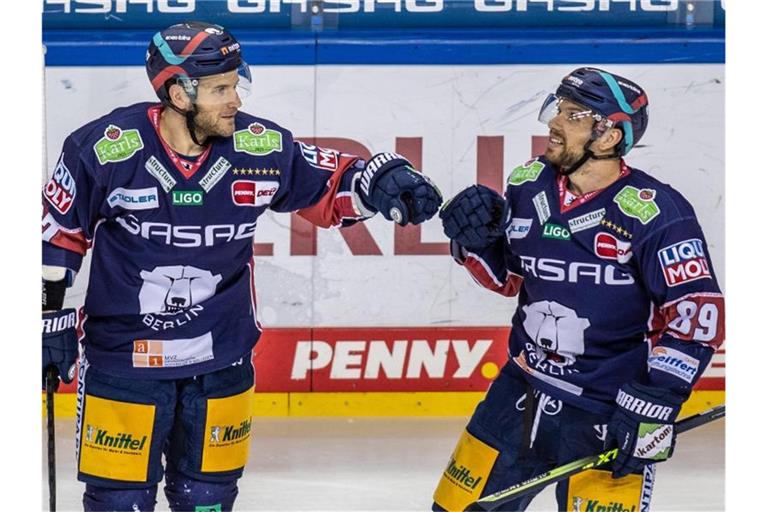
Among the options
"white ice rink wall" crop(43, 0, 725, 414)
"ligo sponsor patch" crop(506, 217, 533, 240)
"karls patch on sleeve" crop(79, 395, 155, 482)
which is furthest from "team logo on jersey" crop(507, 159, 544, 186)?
"white ice rink wall" crop(43, 0, 725, 414)

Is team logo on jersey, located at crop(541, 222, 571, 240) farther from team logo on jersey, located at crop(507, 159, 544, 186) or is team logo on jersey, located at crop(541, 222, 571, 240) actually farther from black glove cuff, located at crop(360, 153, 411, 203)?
black glove cuff, located at crop(360, 153, 411, 203)

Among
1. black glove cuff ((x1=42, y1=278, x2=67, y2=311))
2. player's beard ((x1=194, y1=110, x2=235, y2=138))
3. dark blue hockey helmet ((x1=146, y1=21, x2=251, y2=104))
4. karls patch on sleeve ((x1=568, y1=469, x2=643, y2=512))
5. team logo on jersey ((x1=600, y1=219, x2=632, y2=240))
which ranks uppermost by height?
dark blue hockey helmet ((x1=146, y1=21, x2=251, y2=104))

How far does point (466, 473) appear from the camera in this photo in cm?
385

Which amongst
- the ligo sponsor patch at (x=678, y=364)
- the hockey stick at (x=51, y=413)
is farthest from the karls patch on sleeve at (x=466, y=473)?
the hockey stick at (x=51, y=413)

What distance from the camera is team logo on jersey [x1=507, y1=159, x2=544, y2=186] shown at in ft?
12.8

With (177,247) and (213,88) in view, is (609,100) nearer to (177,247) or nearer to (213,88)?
(213,88)

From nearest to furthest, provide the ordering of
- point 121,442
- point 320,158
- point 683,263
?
point 683,263 → point 121,442 → point 320,158

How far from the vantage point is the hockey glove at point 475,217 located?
147 inches

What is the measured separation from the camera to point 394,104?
5672 mm

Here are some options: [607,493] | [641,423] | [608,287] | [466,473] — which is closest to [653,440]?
[641,423]

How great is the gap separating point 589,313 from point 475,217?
388 mm

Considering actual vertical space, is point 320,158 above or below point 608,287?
above

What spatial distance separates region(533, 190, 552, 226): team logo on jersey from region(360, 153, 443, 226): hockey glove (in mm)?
263
